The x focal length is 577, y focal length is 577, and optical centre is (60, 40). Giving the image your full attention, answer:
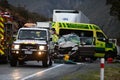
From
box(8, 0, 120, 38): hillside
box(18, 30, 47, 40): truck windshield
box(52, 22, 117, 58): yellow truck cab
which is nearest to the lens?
box(18, 30, 47, 40): truck windshield

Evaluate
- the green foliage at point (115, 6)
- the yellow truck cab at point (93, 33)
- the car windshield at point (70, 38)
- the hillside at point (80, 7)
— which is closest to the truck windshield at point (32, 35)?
the car windshield at point (70, 38)

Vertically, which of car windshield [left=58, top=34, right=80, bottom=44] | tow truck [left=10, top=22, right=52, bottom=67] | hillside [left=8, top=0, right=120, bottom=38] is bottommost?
tow truck [left=10, top=22, right=52, bottom=67]

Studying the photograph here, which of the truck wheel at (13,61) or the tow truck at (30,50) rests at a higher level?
the tow truck at (30,50)

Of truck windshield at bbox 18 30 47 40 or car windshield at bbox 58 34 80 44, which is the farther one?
car windshield at bbox 58 34 80 44

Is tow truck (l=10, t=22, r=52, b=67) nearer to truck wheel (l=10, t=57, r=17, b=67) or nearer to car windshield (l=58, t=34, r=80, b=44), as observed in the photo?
truck wheel (l=10, t=57, r=17, b=67)

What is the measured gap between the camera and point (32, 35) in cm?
2916

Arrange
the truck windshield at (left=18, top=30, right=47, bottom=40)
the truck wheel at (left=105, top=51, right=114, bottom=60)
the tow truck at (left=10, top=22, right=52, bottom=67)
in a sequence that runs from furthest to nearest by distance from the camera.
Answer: the truck wheel at (left=105, top=51, right=114, bottom=60) < the truck windshield at (left=18, top=30, right=47, bottom=40) < the tow truck at (left=10, top=22, right=52, bottom=67)

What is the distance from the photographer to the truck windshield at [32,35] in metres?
29.1

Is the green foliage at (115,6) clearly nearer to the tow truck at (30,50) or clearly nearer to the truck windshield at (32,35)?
the truck windshield at (32,35)

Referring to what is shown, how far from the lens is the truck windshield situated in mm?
29062

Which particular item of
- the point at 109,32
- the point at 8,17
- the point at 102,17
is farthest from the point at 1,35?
the point at 102,17

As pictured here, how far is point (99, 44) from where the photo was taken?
40938 millimetres

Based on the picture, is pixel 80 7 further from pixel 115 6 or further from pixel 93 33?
pixel 93 33

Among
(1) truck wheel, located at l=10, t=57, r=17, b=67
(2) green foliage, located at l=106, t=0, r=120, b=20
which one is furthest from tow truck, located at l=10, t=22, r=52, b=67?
(2) green foliage, located at l=106, t=0, r=120, b=20
